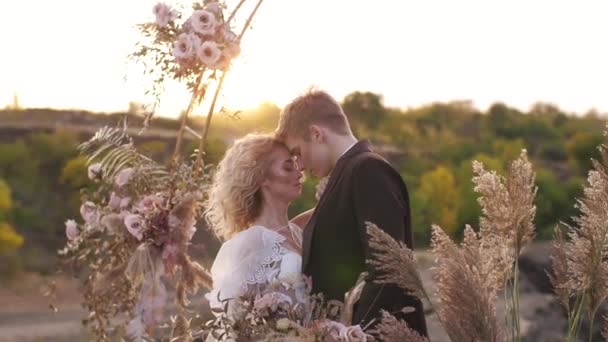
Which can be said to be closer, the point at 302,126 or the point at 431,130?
the point at 302,126

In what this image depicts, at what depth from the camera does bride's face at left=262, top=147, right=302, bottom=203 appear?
484 centimetres

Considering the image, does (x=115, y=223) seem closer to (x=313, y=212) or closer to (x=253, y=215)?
(x=253, y=215)

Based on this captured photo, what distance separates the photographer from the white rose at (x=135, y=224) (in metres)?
4.88

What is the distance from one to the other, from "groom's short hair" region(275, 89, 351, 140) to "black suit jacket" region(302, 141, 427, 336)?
13 cm

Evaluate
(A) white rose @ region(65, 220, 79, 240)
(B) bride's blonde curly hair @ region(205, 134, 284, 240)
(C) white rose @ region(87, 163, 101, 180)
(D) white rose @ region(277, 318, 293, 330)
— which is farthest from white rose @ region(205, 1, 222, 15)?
(D) white rose @ region(277, 318, 293, 330)

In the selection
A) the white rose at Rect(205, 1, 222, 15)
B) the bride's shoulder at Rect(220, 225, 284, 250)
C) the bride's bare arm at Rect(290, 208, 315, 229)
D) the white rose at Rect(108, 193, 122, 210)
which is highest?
the white rose at Rect(205, 1, 222, 15)

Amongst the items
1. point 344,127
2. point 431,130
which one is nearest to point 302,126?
point 344,127

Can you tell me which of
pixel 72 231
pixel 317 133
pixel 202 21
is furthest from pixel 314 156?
pixel 72 231

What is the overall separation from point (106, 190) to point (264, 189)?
69 centimetres

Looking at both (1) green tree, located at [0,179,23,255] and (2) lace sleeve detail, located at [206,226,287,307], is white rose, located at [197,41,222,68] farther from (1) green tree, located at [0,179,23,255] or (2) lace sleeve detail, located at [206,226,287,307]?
(1) green tree, located at [0,179,23,255]

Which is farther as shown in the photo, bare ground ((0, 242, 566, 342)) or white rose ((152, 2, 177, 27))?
bare ground ((0, 242, 566, 342))

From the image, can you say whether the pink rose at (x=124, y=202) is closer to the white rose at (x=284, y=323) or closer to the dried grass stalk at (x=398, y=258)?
the white rose at (x=284, y=323)

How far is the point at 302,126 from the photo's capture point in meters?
4.42

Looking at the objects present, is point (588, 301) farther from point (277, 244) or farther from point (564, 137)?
point (564, 137)
